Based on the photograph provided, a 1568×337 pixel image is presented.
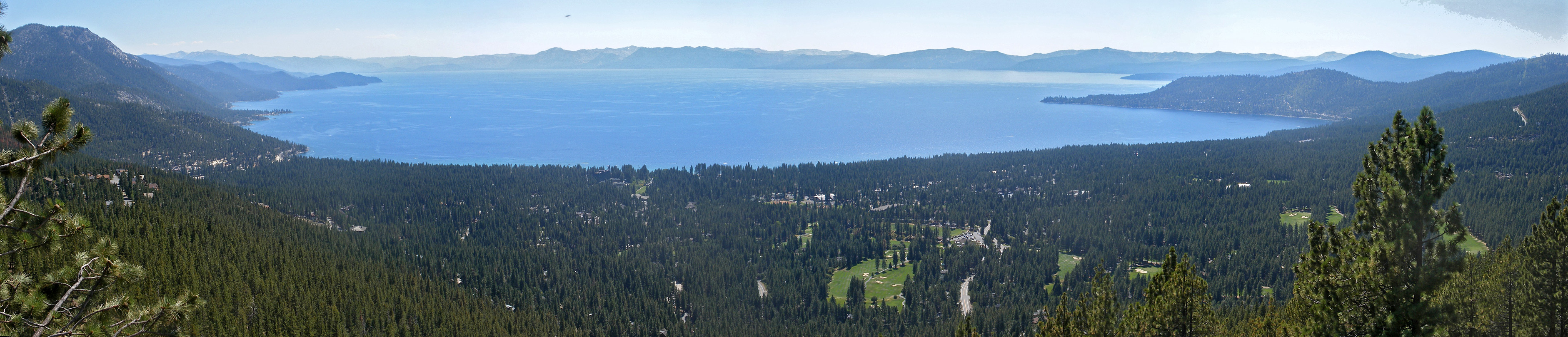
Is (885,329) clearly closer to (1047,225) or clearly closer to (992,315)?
(992,315)

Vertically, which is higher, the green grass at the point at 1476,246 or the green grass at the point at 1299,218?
the green grass at the point at 1476,246

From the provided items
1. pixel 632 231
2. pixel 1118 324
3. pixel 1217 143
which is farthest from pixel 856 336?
pixel 1217 143

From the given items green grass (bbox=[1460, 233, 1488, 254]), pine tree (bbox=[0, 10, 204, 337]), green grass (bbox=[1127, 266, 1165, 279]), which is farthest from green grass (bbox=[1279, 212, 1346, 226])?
pine tree (bbox=[0, 10, 204, 337])

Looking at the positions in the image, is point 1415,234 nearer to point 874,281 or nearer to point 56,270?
point 56,270

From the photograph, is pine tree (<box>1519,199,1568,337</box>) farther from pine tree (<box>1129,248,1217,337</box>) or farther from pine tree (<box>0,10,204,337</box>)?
pine tree (<box>0,10,204,337</box>)

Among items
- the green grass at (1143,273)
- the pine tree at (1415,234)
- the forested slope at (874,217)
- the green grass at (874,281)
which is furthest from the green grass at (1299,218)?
the pine tree at (1415,234)

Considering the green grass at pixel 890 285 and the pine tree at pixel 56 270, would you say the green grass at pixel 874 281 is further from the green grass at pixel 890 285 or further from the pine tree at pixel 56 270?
the pine tree at pixel 56 270
